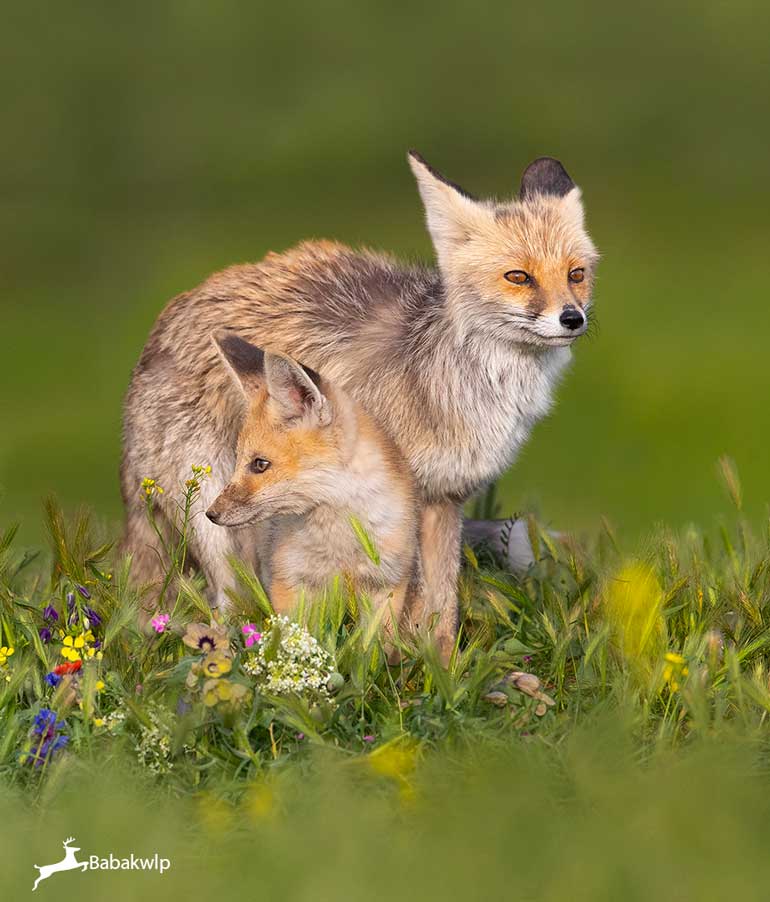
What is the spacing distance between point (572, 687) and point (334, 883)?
6.22ft

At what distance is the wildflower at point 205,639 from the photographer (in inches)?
181

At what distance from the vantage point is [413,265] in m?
6.57

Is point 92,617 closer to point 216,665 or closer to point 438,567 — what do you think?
point 216,665

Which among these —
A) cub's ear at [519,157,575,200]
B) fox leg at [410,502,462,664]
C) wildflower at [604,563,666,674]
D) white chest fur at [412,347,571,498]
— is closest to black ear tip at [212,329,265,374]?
white chest fur at [412,347,571,498]

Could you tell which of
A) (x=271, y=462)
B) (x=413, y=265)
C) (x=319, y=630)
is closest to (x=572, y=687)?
(x=319, y=630)

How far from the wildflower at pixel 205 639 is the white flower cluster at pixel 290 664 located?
0.12 meters

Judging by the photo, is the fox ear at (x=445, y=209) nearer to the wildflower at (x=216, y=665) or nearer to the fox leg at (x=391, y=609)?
the fox leg at (x=391, y=609)

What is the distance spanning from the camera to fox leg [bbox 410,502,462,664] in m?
5.82

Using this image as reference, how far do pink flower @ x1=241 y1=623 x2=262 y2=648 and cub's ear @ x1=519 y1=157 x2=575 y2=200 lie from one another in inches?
94.2

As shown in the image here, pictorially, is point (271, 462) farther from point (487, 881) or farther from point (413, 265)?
point (487, 881)

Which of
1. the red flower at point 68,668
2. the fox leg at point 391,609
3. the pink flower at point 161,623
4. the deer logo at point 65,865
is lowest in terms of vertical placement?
the fox leg at point 391,609

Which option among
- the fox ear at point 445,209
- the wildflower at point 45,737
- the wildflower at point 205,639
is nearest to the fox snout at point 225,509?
the wildflower at point 205,639

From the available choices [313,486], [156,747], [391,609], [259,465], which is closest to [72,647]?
[156,747]

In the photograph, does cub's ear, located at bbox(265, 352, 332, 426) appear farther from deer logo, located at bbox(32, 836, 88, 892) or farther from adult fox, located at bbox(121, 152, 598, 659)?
deer logo, located at bbox(32, 836, 88, 892)
